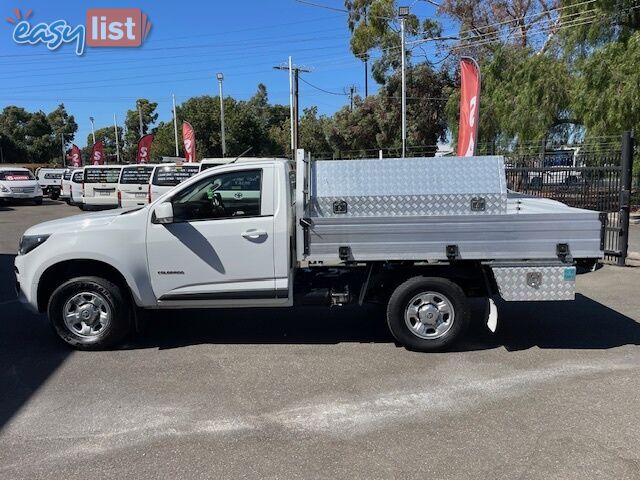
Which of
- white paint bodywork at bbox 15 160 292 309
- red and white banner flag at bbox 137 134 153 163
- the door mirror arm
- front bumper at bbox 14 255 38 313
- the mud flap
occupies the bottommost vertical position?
the mud flap

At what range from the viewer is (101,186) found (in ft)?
73.9

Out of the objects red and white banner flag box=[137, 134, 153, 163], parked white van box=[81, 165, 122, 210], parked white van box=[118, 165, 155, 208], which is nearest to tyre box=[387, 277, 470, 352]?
parked white van box=[118, 165, 155, 208]

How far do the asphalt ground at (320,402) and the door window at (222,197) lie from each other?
55.1 inches

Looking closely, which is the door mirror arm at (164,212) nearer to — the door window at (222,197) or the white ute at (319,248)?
the white ute at (319,248)

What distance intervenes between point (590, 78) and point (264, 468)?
19378mm

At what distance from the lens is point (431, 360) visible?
5660mm

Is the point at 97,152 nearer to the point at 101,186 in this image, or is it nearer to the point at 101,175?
the point at 101,175

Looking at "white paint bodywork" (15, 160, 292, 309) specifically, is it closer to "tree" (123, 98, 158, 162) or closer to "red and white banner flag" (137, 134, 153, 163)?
"red and white banner flag" (137, 134, 153, 163)

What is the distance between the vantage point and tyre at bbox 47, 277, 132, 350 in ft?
19.1

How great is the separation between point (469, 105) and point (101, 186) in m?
14.2

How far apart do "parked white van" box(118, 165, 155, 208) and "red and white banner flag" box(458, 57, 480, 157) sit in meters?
10.8

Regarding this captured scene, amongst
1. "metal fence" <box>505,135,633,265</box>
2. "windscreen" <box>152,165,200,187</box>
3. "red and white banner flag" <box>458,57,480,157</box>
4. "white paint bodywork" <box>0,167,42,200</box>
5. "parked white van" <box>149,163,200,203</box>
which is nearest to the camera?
"metal fence" <box>505,135,633,265</box>

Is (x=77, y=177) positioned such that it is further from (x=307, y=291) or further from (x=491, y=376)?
(x=491, y=376)

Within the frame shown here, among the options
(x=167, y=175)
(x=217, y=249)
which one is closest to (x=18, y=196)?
(x=167, y=175)
